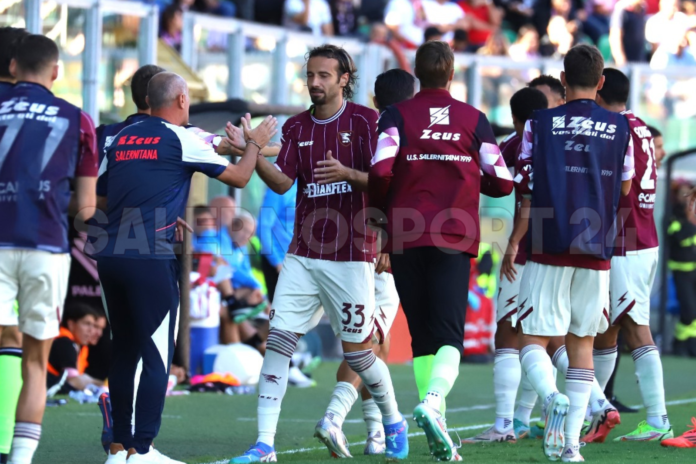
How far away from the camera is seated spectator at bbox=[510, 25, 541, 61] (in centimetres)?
1962

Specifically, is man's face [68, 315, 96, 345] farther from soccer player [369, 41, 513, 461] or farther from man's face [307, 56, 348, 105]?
soccer player [369, 41, 513, 461]

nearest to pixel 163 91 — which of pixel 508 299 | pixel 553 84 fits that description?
pixel 508 299

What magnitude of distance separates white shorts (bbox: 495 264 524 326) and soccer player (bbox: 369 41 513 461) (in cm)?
147

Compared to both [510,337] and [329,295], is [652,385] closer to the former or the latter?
[510,337]

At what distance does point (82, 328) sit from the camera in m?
9.99

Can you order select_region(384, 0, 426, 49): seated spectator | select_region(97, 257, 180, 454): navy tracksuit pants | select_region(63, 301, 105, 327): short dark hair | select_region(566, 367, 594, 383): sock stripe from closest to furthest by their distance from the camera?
select_region(97, 257, 180, 454): navy tracksuit pants, select_region(566, 367, 594, 383): sock stripe, select_region(63, 301, 105, 327): short dark hair, select_region(384, 0, 426, 49): seated spectator

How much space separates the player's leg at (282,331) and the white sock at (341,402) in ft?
1.52

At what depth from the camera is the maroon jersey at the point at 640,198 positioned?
7.77 metres

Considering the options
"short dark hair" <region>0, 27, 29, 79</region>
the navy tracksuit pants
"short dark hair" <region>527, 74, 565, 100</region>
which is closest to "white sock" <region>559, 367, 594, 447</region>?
the navy tracksuit pants

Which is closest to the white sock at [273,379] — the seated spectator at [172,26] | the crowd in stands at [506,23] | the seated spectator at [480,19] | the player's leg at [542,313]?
the player's leg at [542,313]

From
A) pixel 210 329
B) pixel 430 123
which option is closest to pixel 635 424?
pixel 430 123

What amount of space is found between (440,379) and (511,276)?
1368 mm

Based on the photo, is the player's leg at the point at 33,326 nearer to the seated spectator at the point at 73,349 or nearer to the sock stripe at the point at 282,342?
the sock stripe at the point at 282,342

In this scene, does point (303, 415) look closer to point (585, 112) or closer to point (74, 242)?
point (74, 242)
